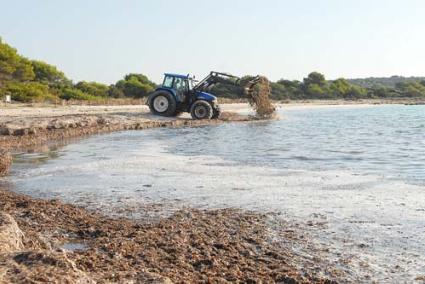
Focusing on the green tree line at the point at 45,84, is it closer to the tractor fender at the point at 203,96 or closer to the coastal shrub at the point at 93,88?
the coastal shrub at the point at 93,88

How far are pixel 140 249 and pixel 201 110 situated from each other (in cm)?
2243

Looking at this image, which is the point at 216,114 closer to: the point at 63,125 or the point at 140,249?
the point at 63,125

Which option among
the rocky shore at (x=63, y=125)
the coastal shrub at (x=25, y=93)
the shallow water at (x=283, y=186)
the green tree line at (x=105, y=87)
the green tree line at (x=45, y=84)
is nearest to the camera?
the shallow water at (x=283, y=186)

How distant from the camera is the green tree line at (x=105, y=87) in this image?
132 ft

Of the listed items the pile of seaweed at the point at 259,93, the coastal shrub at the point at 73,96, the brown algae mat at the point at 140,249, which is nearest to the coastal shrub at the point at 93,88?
the coastal shrub at the point at 73,96

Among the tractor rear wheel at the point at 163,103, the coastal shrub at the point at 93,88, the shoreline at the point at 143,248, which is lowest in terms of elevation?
the shoreline at the point at 143,248

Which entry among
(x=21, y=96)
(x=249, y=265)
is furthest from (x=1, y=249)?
(x=21, y=96)

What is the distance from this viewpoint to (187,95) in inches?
1069

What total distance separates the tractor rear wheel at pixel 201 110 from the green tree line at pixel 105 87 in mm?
1747

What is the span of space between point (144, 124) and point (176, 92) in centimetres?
369

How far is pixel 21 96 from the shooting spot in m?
38.7

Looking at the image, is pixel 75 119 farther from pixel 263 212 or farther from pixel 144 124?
pixel 263 212

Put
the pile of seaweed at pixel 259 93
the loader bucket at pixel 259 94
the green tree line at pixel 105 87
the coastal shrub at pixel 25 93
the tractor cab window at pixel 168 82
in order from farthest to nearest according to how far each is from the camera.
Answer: the green tree line at pixel 105 87, the coastal shrub at pixel 25 93, the loader bucket at pixel 259 94, the pile of seaweed at pixel 259 93, the tractor cab window at pixel 168 82

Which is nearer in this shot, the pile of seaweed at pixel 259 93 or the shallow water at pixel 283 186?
the shallow water at pixel 283 186
